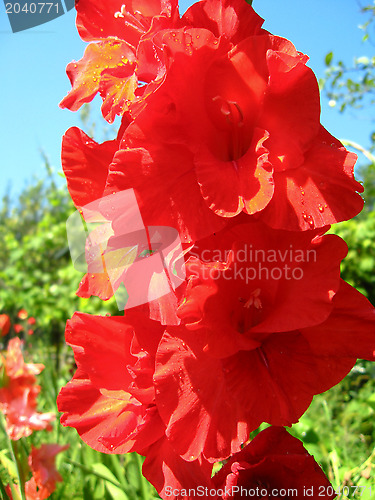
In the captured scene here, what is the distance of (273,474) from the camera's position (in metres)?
0.79

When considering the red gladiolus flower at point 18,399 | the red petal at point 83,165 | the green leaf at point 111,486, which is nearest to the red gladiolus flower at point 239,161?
the red petal at point 83,165

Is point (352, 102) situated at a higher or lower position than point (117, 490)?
higher

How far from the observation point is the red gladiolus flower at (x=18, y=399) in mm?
1112

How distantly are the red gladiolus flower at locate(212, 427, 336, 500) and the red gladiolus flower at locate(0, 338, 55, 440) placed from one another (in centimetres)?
58

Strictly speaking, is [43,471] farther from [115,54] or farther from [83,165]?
[115,54]

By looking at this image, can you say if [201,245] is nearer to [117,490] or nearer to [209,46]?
[209,46]

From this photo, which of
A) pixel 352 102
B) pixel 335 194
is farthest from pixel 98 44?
pixel 352 102

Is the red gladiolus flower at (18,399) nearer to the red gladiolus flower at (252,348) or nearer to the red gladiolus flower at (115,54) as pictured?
the red gladiolus flower at (252,348)

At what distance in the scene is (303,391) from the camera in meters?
0.69

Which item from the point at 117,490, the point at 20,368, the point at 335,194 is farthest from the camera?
the point at 117,490

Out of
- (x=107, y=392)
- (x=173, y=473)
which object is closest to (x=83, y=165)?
(x=107, y=392)

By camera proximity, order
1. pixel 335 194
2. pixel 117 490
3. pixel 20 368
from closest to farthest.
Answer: pixel 335 194 < pixel 20 368 < pixel 117 490

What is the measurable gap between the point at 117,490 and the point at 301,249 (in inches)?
43.5

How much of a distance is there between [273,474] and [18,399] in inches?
28.5
